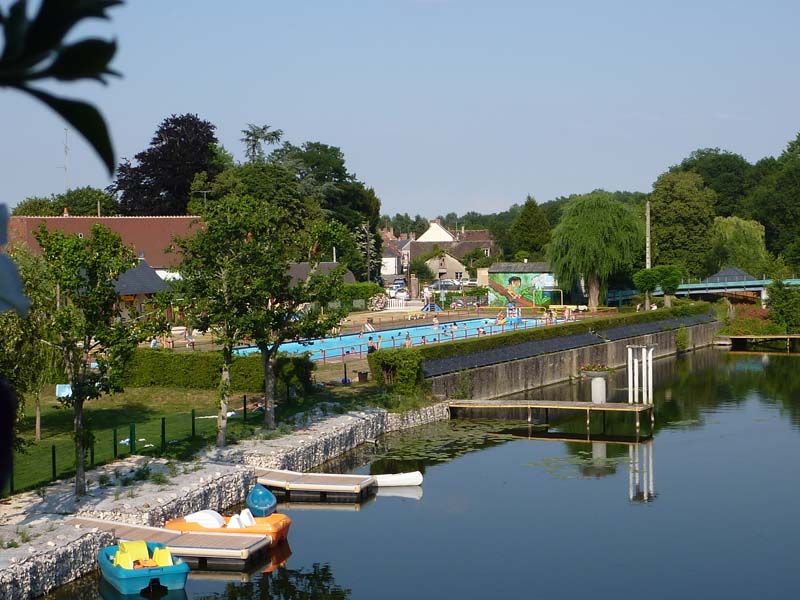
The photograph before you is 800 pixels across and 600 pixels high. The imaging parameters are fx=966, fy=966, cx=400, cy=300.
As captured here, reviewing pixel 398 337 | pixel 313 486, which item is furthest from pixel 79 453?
pixel 398 337

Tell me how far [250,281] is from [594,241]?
4176cm

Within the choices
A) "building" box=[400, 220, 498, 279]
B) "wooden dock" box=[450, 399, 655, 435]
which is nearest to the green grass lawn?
"wooden dock" box=[450, 399, 655, 435]

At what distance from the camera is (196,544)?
20.5 metres

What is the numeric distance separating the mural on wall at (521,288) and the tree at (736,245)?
19107 mm

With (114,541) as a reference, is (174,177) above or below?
above

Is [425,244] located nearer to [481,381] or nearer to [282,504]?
[481,381]

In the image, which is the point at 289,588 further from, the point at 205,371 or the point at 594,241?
the point at 594,241

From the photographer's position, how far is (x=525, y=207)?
104 metres

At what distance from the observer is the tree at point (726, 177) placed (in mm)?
110731

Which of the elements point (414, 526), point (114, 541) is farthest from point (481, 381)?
point (114, 541)

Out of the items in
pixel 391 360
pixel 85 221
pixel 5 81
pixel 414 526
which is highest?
pixel 85 221

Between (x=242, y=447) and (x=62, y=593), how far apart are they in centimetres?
965

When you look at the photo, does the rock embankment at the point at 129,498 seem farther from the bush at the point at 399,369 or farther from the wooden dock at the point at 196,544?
the bush at the point at 399,369

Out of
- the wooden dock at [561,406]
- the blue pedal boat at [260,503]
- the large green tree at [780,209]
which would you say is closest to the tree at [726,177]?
the large green tree at [780,209]
